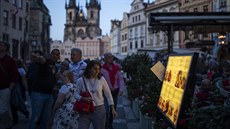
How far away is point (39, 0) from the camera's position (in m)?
59.0

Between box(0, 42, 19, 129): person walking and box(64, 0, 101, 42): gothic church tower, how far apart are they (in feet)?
480

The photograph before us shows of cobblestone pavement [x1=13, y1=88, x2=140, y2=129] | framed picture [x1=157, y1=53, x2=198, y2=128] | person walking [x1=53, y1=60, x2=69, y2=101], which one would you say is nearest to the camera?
framed picture [x1=157, y1=53, x2=198, y2=128]

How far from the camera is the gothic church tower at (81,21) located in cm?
15412

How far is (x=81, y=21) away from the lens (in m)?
154

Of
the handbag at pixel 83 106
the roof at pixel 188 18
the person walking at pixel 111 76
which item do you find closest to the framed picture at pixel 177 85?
the handbag at pixel 83 106

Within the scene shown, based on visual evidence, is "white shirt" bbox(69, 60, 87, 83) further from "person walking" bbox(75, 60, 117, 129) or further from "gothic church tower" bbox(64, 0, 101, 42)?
"gothic church tower" bbox(64, 0, 101, 42)

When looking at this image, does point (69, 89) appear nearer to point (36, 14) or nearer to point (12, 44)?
point (12, 44)

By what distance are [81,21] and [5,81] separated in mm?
147693

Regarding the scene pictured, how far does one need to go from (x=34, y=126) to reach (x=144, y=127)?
95.1 inches

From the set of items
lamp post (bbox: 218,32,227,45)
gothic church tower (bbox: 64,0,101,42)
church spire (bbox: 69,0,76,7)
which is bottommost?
lamp post (bbox: 218,32,227,45)

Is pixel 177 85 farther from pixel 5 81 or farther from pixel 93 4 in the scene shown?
pixel 93 4

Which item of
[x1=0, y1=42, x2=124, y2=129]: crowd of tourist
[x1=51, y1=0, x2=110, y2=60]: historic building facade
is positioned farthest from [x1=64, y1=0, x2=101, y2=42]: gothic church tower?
[x1=0, y1=42, x2=124, y2=129]: crowd of tourist

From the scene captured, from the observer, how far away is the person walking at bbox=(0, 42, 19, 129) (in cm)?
723

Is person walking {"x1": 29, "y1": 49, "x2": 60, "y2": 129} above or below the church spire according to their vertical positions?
below
